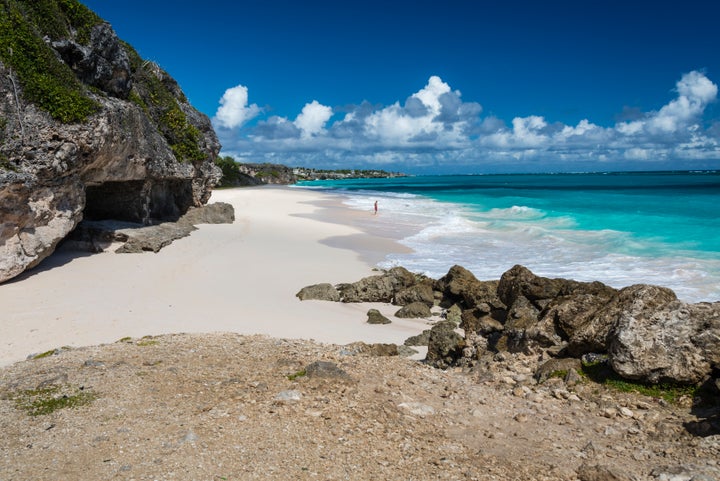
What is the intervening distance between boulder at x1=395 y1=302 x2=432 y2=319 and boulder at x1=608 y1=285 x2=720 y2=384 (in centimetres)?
634

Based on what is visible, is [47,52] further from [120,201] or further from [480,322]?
[480,322]

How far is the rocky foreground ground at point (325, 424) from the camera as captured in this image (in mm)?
4332

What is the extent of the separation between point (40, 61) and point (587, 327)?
49.6 ft

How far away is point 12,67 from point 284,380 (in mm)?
12058

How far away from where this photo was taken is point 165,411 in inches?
209

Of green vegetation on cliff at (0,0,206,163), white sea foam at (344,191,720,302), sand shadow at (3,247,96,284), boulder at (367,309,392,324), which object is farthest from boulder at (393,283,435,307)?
green vegetation on cliff at (0,0,206,163)

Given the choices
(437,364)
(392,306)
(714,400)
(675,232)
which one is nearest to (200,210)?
(392,306)

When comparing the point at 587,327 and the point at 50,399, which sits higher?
the point at 587,327

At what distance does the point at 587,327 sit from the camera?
6922mm

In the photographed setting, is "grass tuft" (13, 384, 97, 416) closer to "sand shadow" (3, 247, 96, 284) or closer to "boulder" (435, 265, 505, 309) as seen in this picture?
"sand shadow" (3, 247, 96, 284)

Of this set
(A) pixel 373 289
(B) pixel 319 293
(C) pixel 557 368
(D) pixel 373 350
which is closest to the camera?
(C) pixel 557 368

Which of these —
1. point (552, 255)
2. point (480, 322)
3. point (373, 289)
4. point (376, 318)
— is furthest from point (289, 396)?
point (552, 255)

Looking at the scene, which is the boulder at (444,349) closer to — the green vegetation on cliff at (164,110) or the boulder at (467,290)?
the boulder at (467,290)

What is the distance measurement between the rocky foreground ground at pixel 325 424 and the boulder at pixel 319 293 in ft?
19.9
